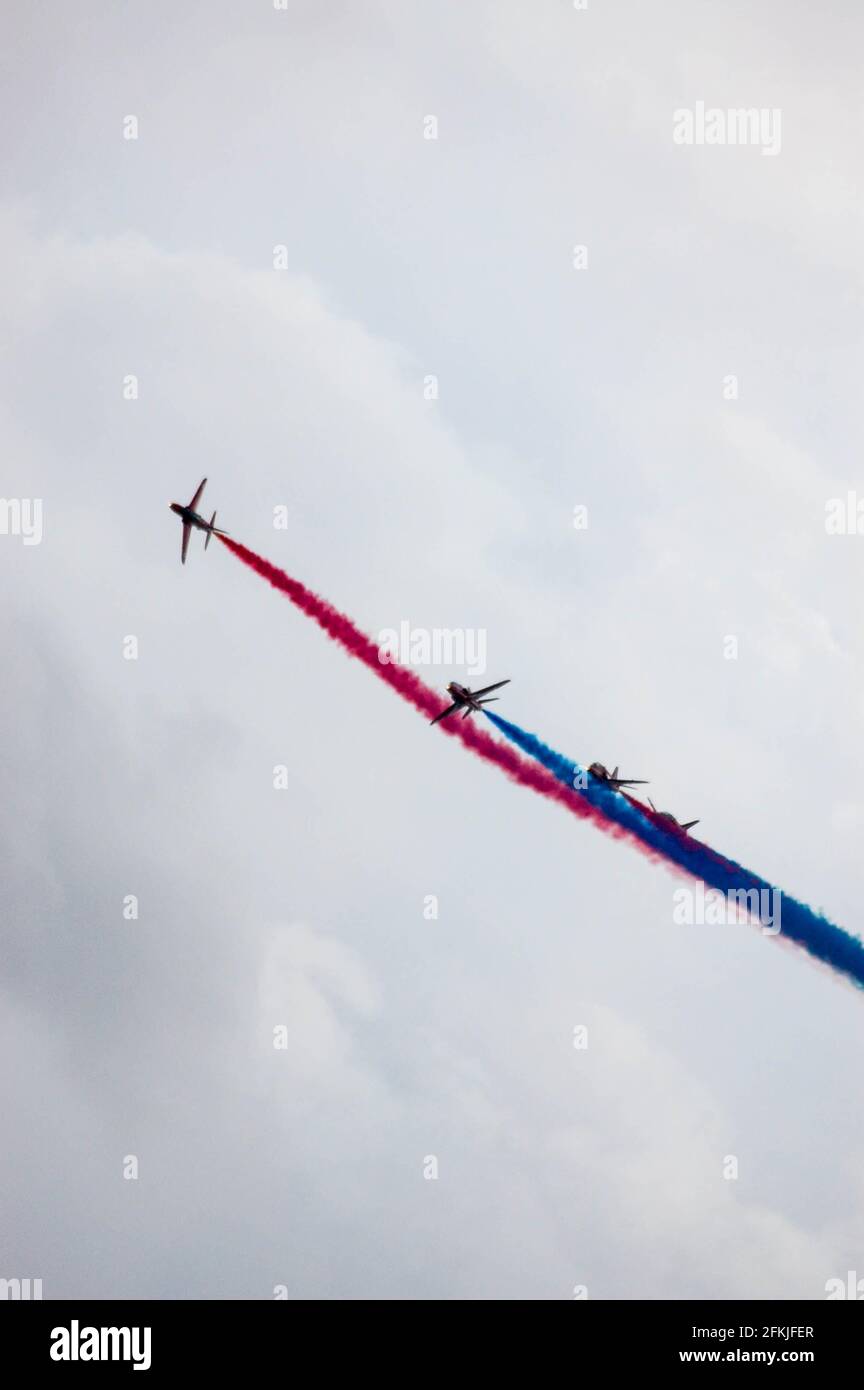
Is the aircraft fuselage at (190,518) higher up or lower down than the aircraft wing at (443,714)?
higher up

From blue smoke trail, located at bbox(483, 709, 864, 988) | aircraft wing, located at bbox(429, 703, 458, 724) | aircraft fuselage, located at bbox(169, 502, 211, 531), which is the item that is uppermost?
aircraft fuselage, located at bbox(169, 502, 211, 531)

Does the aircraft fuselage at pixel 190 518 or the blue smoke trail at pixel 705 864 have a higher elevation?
the aircraft fuselage at pixel 190 518

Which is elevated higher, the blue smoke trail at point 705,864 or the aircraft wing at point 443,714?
the aircraft wing at point 443,714

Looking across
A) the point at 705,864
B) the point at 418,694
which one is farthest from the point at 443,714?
the point at 705,864

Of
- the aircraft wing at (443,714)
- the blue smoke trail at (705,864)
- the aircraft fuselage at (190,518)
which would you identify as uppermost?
the aircraft fuselage at (190,518)
